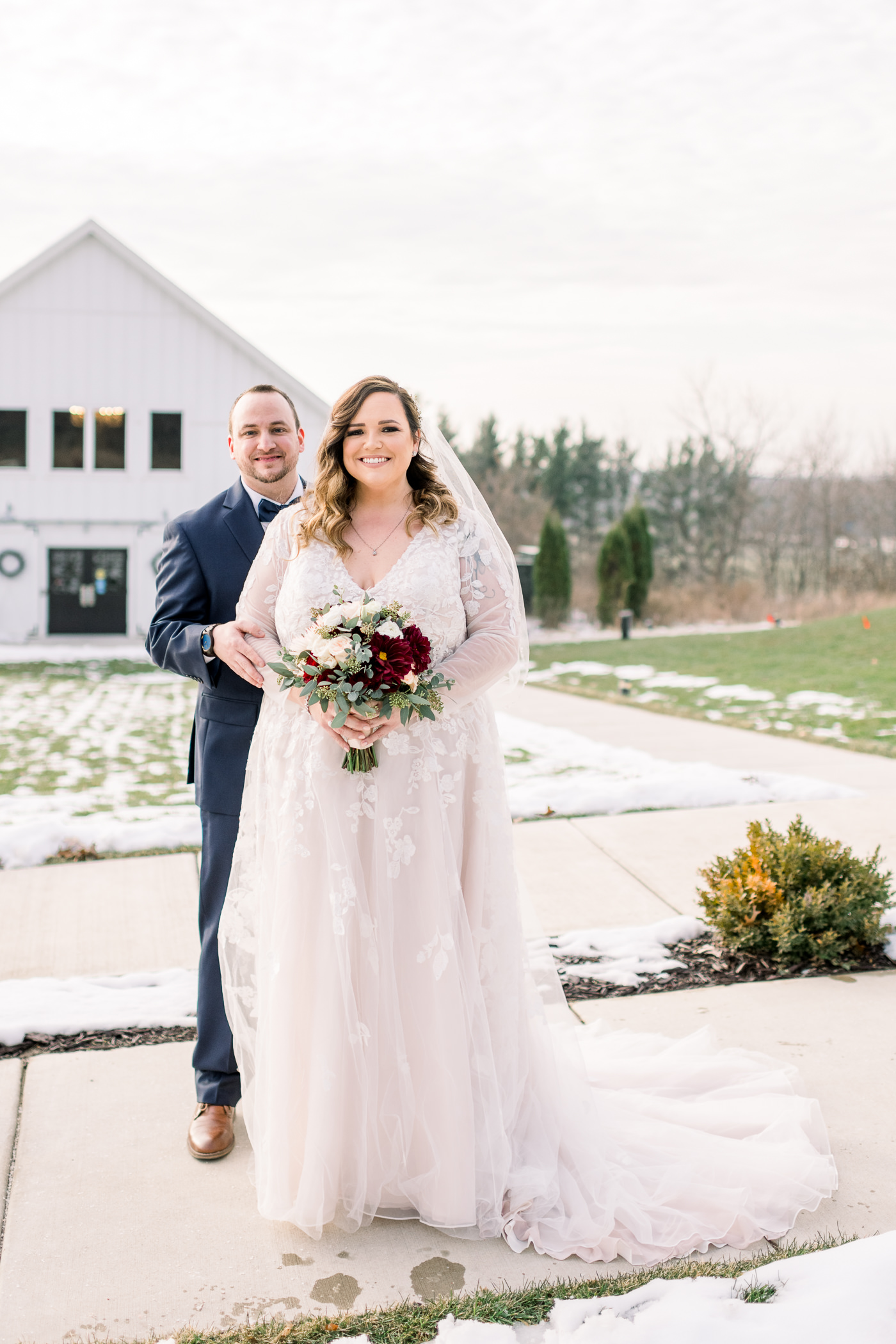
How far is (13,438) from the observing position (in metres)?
22.3

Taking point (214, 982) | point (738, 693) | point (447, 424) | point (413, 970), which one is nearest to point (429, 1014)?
point (413, 970)

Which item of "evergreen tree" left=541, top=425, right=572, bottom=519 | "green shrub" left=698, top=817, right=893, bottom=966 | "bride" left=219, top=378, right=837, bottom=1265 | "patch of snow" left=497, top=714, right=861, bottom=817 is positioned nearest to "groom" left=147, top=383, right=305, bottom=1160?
"bride" left=219, top=378, right=837, bottom=1265

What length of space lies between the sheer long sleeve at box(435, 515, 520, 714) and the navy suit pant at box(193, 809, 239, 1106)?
899mm

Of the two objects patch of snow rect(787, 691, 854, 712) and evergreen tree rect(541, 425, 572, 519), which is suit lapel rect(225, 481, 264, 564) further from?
evergreen tree rect(541, 425, 572, 519)

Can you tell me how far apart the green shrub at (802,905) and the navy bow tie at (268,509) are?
2606mm

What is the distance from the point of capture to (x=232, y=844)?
3.18 m

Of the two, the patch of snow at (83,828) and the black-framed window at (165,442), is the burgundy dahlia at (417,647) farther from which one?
the black-framed window at (165,442)

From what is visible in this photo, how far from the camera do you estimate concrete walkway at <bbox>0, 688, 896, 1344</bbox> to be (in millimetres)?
2443

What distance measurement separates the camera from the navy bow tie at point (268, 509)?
3.31 meters

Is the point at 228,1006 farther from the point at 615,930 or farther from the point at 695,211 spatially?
→ the point at 695,211

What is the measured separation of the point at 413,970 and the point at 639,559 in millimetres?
29712

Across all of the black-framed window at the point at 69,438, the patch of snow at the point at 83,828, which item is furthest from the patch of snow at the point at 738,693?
the black-framed window at the point at 69,438

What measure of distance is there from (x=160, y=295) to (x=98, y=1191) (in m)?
22.3

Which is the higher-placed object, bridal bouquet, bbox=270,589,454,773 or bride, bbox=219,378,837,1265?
bridal bouquet, bbox=270,589,454,773
